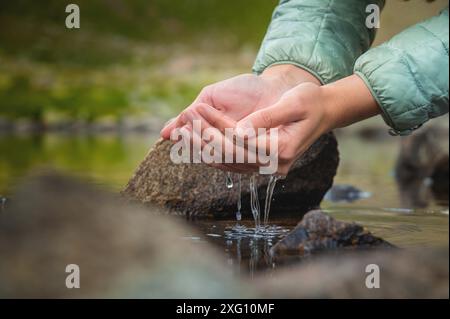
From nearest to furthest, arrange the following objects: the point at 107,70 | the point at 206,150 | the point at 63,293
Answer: the point at 63,293 < the point at 206,150 < the point at 107,70

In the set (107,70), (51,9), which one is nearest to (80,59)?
(107,70)

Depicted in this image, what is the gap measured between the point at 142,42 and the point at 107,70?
561 cm

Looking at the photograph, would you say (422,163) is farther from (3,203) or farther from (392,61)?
(392,61)

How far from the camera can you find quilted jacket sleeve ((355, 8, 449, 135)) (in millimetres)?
2029

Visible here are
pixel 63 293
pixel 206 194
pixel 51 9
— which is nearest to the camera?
pixel 63 293

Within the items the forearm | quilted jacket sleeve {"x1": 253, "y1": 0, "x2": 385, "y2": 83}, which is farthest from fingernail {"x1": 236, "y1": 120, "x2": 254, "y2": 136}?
quilted jacket sleeve {"x1": 253, "y1": 0, "x2": 385, "y2": 83}

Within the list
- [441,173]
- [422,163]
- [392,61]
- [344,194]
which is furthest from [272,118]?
[422,163]

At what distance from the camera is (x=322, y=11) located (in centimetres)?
248

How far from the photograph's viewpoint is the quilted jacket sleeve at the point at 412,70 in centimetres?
203

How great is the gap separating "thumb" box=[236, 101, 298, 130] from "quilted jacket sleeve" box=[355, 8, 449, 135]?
0.78 ft

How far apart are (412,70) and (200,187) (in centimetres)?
152

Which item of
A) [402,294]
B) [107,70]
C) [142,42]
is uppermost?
[142,42]

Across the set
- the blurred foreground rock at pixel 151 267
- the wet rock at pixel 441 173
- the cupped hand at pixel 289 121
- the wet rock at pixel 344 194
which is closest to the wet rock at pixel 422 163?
the wet rock at pixel 441 173

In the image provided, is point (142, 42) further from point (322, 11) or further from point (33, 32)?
point (322, 11)
